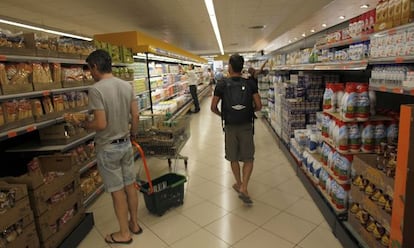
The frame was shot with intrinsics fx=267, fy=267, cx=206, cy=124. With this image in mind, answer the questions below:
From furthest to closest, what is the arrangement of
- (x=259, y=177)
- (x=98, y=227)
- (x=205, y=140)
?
(x=205, y=140) < (x=259, y=177) < (x=98, y=227)

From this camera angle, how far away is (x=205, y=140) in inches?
A: 257

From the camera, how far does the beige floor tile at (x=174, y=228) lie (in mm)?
2750

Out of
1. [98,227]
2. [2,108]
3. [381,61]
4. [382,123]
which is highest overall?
[381,61]

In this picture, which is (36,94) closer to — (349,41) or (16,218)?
(16,218)

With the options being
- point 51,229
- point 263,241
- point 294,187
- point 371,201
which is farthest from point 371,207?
point 51,229

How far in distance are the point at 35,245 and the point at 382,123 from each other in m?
3.22

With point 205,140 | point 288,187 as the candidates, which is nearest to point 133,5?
point 205,140

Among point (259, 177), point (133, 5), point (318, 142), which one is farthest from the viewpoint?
point (133, 5)

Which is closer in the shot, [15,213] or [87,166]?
[15,213]

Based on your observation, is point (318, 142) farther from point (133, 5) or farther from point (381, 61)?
point (133, 5)

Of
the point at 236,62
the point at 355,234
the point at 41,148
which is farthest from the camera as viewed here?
the point at 236,62

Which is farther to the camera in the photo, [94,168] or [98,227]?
[94,168]

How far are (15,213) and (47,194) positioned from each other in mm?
359

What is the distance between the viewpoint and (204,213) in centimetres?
317
